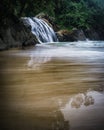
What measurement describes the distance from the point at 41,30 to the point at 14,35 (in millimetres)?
5226

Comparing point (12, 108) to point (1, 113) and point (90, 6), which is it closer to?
point (1, 113)

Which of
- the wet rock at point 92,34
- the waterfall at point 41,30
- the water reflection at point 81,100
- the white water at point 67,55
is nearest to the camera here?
the water reflection at point 81,100

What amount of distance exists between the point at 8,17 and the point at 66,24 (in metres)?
14.1

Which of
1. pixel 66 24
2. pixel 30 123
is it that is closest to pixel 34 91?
pixel 30 123

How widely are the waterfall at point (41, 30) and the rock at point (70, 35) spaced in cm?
162

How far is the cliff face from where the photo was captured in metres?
17.7

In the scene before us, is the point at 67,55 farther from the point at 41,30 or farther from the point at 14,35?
the point at 41,30

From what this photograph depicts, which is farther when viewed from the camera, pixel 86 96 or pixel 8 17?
pixel 8 17

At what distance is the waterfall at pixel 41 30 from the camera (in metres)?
23.6

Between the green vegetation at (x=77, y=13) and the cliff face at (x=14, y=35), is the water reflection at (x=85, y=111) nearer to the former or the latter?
the cliff face at (x=14, y=35)

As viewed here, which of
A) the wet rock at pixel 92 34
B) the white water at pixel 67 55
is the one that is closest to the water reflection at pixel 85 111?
the white water at pixel 67 55

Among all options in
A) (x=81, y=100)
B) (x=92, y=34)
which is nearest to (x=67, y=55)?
(x=81, y=100)

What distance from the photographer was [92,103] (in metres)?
4.28

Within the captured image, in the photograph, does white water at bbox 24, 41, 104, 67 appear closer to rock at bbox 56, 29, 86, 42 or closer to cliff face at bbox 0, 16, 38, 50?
cliff face at bbox 0, 16, 38, 50
